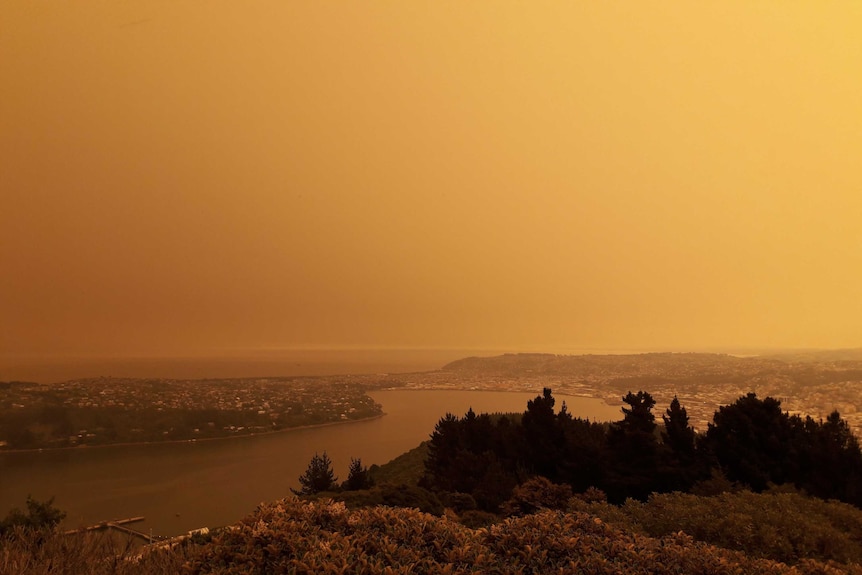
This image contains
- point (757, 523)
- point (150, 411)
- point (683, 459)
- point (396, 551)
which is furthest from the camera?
point (150, 411)

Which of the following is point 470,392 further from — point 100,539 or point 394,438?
point 100,539

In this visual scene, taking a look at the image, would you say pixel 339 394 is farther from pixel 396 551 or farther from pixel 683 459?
pixel 396 551

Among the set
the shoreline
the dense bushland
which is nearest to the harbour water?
the shoreline

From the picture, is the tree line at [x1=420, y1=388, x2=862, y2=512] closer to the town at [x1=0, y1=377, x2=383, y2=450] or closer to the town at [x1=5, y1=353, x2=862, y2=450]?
the town at [x1=5, y1=353, x2=862, y2=450]

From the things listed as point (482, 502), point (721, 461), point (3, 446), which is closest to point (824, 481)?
point (721, 461)

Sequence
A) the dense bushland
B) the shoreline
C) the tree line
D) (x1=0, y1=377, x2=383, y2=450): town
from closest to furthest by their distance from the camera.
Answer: the dense bushland, the tree line, the shoreline, (x1=0, y1=377, x2=383, y2=450): town

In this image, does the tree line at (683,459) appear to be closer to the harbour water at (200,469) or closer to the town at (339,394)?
the town at (339,394)

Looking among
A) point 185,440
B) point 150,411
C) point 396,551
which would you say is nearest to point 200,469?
point 185,440

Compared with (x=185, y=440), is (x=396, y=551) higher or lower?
higher
